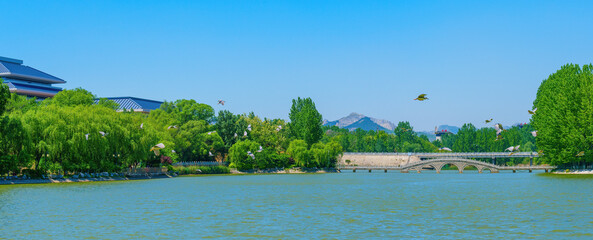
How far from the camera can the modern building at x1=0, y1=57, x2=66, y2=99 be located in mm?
118287

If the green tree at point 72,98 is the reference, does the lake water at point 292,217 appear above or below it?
below

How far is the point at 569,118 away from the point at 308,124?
5264 cm

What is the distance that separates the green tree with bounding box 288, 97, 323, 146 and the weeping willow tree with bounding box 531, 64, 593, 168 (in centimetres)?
4564

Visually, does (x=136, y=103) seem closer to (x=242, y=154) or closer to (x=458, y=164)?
(x=242, y=154)

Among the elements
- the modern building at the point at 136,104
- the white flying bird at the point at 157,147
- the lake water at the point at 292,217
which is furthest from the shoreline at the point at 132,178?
the modern building at the point at 136,104

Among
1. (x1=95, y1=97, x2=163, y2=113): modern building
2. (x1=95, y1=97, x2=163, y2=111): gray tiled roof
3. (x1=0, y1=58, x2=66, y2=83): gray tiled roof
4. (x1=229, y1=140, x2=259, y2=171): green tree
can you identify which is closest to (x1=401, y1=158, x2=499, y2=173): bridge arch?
(x1=229, y1=140, x2=259, y2=171): green tree

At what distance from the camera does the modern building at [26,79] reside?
118 m

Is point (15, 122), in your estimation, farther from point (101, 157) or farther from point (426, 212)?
point (426, 212)

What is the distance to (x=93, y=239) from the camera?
21.8m

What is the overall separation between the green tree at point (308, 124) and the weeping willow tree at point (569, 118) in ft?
150

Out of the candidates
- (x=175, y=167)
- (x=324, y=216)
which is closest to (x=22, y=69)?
(x=175, y=167)

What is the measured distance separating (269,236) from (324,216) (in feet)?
24.6

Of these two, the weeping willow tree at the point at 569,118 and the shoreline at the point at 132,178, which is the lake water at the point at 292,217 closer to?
the shoreline at the point at 132,178

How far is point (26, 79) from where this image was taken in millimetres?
125125
